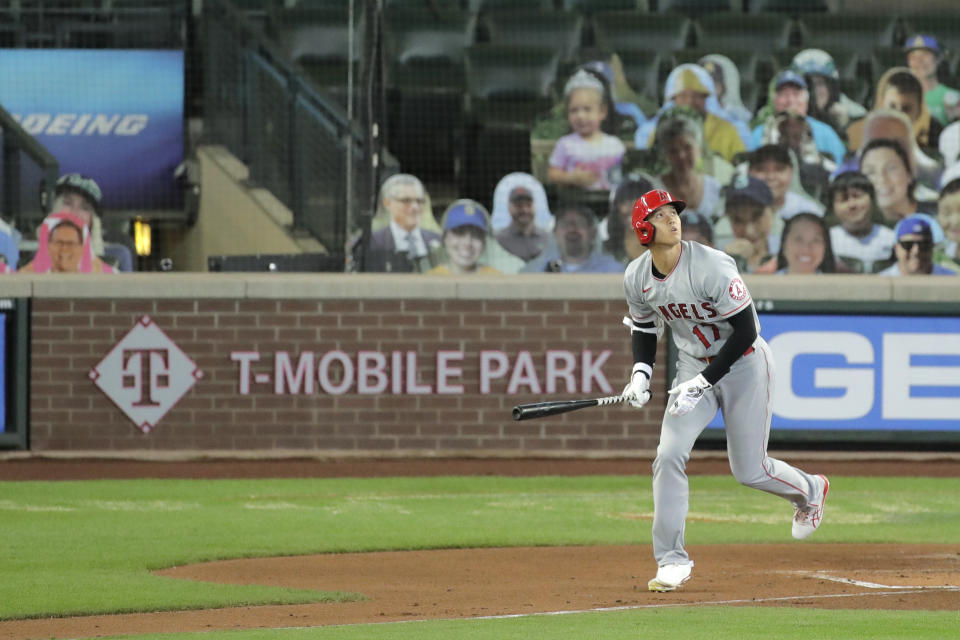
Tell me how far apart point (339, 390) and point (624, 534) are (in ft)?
14.6

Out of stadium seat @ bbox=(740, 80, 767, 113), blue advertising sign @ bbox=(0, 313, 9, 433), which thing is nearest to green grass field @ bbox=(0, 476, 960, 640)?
blue advertising sign @ bbox=(0, 313, 9, 433)

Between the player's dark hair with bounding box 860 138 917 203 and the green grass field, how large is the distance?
3.22 m

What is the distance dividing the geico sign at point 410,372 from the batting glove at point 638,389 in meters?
6.12

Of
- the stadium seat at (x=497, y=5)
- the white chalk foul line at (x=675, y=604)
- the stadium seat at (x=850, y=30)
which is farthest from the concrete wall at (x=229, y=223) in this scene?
the white chalk foul line at (x=675, y=604)

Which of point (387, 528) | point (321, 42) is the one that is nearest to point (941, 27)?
point (321, 42)

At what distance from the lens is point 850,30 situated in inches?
647

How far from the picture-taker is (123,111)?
14.4 metres

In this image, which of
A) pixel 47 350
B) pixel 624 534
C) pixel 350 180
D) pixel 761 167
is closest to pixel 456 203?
pixel 350 180

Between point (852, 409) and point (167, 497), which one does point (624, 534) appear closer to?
point (167, 497)

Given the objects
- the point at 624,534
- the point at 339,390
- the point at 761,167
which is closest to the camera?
the point at 624,534

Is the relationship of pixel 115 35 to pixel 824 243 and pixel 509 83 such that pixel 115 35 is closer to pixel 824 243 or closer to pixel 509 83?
pixel 509 83

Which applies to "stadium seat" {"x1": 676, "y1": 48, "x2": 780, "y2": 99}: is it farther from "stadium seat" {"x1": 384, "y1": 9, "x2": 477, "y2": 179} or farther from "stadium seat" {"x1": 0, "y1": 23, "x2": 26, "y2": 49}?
"stadium seat" {"x1": 0, "y1": 23, "x2": 26, "y2": 49}

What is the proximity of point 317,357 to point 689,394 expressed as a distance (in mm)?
6981

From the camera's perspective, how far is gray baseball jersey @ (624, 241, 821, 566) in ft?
23.4
